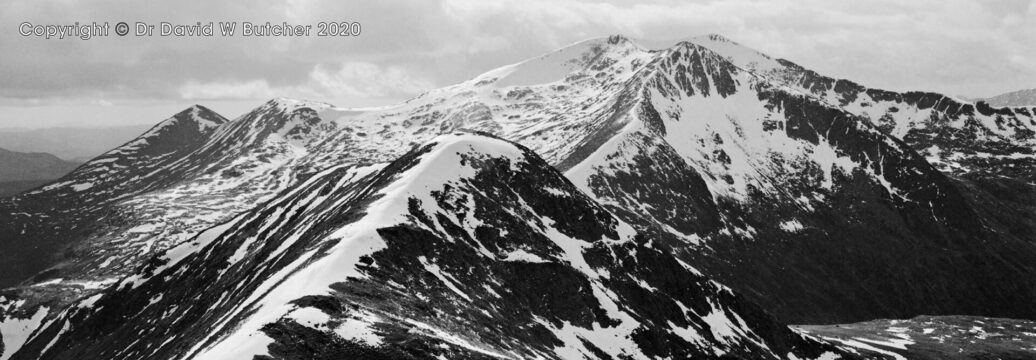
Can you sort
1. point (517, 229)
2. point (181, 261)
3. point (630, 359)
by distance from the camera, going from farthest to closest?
point (181, 261) → point (517, 229) → point (630, 359)

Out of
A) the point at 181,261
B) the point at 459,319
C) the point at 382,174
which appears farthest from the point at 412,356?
the point at 181,261

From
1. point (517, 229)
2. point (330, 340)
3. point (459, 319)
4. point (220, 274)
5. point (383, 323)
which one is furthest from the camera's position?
point (220, 274)

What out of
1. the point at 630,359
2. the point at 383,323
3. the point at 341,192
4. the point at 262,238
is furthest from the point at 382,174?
the point at 383,323

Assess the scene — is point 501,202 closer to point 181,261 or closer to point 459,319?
point 459,319

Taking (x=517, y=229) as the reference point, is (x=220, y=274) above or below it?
below

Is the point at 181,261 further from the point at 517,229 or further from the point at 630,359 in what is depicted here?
the point at 630,359

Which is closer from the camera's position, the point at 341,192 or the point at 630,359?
the point at 630,359

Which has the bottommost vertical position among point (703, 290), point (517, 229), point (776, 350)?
point (776, 350)
